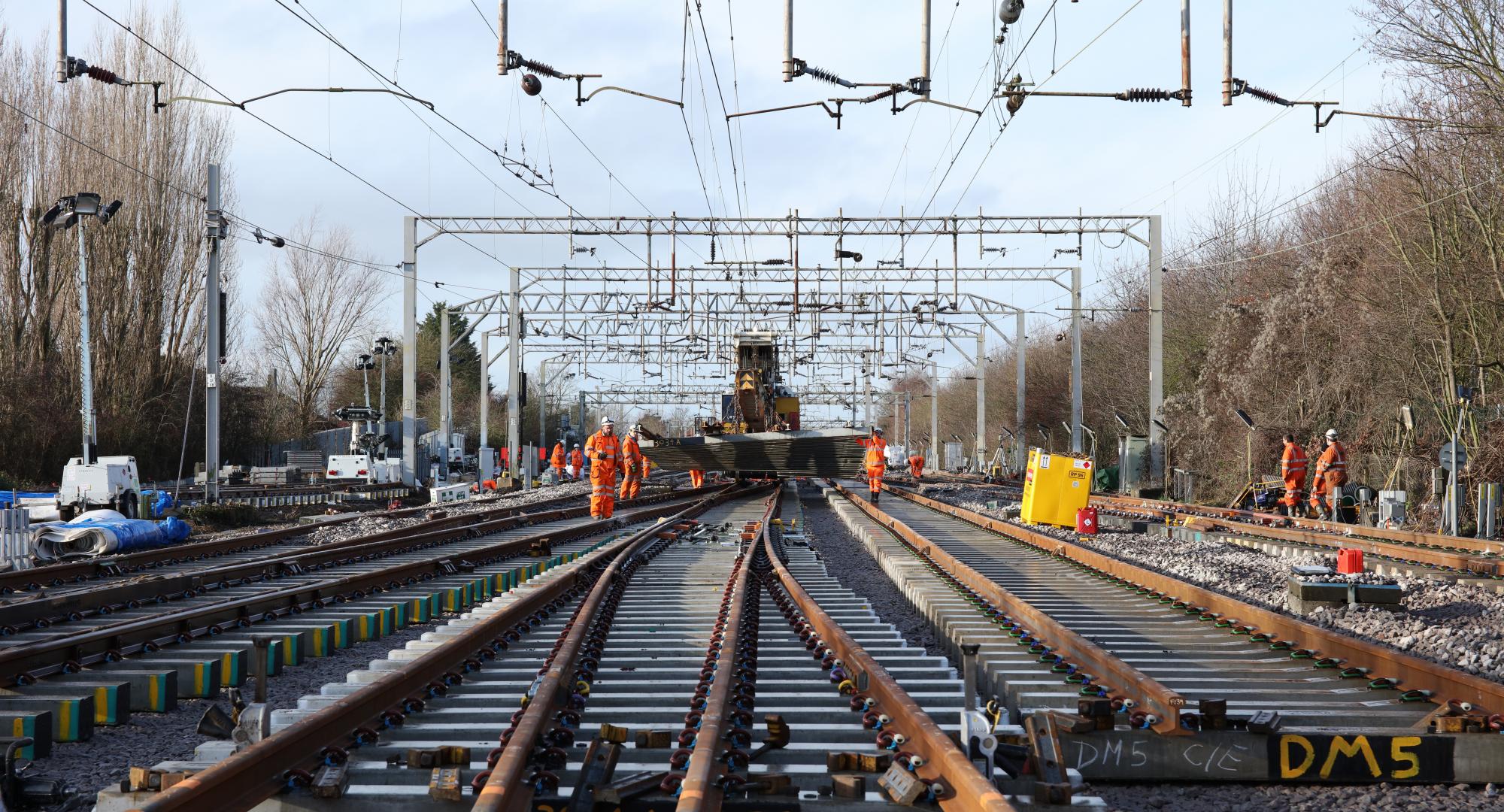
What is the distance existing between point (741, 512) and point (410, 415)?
39.1ft

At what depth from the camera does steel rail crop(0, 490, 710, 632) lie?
876 cm

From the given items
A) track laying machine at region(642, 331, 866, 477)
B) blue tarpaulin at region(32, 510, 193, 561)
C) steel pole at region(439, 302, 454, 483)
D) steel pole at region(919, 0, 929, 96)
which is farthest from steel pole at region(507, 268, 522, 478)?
steel pole at region(919, 0, 929, 96)

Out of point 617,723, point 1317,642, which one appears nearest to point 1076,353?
point 1317,642

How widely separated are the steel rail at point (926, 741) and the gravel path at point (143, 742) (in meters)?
2.56

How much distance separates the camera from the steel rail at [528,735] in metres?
3.72

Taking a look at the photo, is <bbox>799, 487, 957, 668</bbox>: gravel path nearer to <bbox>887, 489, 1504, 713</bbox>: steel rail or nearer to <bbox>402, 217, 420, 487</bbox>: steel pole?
<bbox>887, 489, 1504, 713</bbox>: steel rail

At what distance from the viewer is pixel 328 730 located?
4.57 m

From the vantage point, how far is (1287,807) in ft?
15.4

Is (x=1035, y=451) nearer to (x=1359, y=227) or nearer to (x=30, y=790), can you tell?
(x=1359, y=227)

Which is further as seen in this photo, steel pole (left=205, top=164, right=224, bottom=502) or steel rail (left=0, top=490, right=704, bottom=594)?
steel pole (left=205, top=164, right=224, bottom=502)

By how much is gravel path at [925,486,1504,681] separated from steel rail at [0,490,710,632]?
8453 mm

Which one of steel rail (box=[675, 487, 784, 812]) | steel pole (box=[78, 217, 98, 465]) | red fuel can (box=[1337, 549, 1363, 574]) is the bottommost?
steel rail (box=[675, 487, 784, 812])

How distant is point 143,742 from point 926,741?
385cm

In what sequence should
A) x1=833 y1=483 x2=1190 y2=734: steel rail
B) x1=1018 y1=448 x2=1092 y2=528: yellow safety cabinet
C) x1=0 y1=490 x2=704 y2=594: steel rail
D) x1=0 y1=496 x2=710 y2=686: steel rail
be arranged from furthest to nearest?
x1=1018 y1=448 x2=1092 y2=528: yellow safety cabinet
x1=0 y1=490 x2=704 y2=594: steel rail
x1=0 y1=496 x2=710 y2=686: steel rail
x1=833 y1=483 x2=1190 y2=734: steel rail
